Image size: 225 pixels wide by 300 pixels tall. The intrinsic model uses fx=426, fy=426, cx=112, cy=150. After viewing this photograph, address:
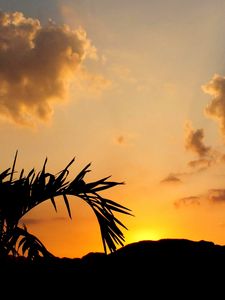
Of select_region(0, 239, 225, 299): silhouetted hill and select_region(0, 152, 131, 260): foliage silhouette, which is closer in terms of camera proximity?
select_region(0, 152, 131, 260): foliage silhouette

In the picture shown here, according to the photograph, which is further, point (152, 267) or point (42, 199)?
point (152, 267)

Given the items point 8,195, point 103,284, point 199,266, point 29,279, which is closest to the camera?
point 8,195

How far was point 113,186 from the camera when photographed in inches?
244

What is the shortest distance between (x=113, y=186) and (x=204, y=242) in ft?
37.4

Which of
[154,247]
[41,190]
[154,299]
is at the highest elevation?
[154,247]

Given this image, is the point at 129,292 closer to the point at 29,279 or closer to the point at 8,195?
the point at 29,279

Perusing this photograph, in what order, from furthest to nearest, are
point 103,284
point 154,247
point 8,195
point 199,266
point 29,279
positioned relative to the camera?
point 154,247 < point 199,266 < point 103,284 < point 29,279 < point 8,195

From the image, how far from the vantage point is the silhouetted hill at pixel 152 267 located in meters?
14.8

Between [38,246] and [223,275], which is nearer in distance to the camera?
[38,246]

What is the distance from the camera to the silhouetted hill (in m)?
14.8

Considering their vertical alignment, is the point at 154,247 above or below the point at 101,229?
above

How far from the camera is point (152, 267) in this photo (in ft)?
52.6

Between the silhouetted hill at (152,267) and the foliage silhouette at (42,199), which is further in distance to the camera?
the silhouetted hill at (152,267)

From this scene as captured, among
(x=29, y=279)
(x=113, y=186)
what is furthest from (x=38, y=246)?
(x=29, y=279)
